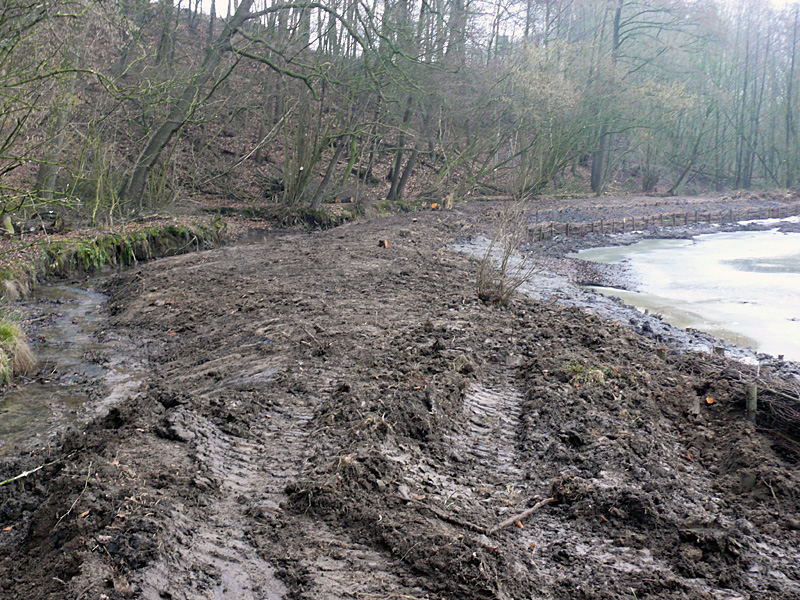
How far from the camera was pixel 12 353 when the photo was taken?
21.0 feet

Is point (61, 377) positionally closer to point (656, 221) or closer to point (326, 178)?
point (326, 178)

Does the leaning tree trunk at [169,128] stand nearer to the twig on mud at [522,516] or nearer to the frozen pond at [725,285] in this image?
the frozen pond at [725,285]

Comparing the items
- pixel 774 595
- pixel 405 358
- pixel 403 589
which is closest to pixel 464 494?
pixel 403 589

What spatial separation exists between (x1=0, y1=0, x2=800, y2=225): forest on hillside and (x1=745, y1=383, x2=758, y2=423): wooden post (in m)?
5.81

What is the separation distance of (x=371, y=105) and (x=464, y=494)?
2036 cm

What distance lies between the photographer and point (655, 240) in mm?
21594

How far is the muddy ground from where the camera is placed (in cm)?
299

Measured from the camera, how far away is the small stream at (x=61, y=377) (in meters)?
5.37

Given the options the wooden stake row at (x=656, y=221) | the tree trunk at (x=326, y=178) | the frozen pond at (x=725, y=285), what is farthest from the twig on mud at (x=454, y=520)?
the tree trunk at (x=326, y=178)

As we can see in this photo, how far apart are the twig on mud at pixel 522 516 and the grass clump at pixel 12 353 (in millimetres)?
5188

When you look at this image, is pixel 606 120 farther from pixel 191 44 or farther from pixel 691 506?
pixel 691 506

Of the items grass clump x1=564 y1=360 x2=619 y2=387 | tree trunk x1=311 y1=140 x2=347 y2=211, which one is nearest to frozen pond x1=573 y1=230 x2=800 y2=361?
grass clump x1=564 y1=360 x2=619 y2=387

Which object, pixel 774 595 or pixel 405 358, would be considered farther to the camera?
pixel 405 358

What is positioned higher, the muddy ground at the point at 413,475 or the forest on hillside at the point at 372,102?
the forest on hillside at the point at 372,102
